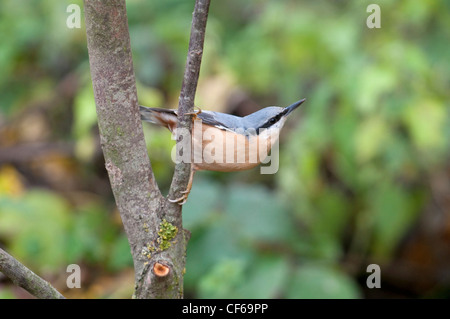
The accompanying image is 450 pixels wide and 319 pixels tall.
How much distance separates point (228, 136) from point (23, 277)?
84 cm

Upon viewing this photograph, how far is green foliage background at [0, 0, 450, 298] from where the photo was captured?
310cm

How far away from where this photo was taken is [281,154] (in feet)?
11.7

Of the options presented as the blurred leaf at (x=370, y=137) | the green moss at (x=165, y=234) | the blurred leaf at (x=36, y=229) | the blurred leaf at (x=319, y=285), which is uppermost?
the blurred leaf at (x=370, y=137)

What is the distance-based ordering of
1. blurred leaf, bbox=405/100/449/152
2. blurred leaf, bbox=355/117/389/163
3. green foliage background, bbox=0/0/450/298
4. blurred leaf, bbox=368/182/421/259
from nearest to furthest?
blurred leaf, bbox=405/100/449/152
blurred leaf, bbox=355/117/389/163
green foliage background, bbox=0/0/450/298
blurred leaf, bbox=368/182/421/259

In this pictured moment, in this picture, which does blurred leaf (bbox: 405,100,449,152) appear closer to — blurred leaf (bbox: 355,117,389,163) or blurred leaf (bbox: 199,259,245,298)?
blurred leaf (bbox: 355,117,389,163)

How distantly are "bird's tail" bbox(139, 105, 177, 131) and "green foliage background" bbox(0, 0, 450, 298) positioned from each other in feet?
2.78

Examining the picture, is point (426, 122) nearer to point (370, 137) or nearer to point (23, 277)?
point (370, 137)

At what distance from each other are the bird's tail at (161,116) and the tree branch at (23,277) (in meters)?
0.78

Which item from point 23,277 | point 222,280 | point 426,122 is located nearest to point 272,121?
point 222,280

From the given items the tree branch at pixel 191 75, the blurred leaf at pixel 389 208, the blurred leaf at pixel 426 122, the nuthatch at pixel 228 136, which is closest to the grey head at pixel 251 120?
the nuthatch at pixel 228 136

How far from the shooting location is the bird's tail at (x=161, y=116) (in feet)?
6.49

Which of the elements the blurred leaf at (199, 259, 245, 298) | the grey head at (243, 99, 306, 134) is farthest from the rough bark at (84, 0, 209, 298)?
the blurred leaf at (199, 259, 245, 298)

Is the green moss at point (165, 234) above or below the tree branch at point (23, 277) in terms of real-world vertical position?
above

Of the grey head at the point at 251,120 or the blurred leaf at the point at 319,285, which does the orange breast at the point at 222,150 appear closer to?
the grey head at the point at 251,120
